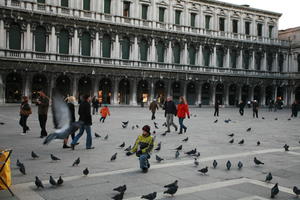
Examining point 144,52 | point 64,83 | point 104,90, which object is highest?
point 144,52

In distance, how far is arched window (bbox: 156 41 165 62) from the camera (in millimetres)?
37094

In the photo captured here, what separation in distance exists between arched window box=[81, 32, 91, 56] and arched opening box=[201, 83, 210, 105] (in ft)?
51.0

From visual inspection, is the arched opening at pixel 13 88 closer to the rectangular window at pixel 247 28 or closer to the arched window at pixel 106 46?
the arched window at pixel 106 46

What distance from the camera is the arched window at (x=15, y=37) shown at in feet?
98.2

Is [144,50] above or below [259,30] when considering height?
below

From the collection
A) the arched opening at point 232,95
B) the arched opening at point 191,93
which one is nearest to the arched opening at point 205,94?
the arched opening at point 191,93

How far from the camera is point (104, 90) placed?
114ft

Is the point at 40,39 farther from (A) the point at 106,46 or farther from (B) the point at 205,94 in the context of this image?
(B) the point at 205,94

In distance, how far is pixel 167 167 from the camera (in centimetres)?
709

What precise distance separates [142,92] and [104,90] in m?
4.64

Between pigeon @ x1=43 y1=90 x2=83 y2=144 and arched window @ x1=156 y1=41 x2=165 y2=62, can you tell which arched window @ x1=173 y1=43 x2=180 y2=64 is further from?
pigeon @ x1=43 y1=90 x2=83 y2=144

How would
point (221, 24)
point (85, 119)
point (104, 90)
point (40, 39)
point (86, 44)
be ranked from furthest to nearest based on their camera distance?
point (221, 24)
point (104, 90)
point (86, 44)
point (40, 39)
point (85, 119)

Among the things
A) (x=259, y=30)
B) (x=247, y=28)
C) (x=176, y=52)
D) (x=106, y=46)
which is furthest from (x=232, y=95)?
(x=106, y=46)

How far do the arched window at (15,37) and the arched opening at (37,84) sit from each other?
3.26 meters
